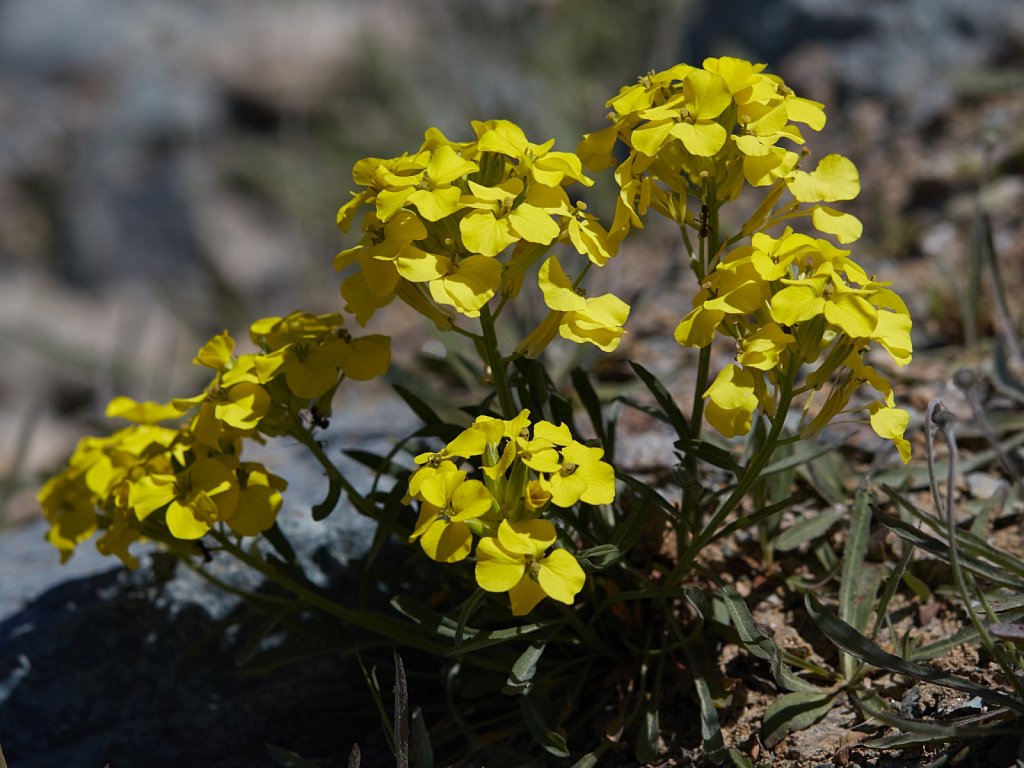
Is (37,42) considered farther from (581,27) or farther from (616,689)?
(616,689)

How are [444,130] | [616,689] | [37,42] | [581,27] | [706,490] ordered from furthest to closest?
[37,42] → [581,27] → [444,130] → [616,689] → [706,490]

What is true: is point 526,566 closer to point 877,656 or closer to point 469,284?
point 469,284

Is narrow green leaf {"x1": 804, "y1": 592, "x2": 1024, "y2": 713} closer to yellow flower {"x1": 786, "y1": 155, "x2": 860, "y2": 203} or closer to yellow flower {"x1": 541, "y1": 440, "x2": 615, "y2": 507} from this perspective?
yellow flower {"x1": 541, "y1": 440, "x2": 615, "y2": 507}

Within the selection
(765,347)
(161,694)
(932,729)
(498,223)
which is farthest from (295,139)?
(932,729)

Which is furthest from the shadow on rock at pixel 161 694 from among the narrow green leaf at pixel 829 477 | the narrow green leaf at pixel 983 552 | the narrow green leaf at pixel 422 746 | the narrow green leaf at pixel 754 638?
the narrow green leaf at pixel 983 552

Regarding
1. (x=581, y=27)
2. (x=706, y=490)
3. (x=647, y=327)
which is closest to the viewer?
(x=706, y=490)

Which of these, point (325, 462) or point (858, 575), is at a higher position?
point (325, 462)

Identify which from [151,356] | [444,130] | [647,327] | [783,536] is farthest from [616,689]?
[151,356]
